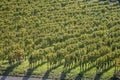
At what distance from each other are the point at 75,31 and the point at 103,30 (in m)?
11.1

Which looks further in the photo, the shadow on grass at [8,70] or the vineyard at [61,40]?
the vineyard at [61,40]

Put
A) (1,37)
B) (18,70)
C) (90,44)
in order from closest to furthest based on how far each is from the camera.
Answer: (18,70) → (90,44) → (1,37)

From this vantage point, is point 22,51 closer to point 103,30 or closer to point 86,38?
point 86,38

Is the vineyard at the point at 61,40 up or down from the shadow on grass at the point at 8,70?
up

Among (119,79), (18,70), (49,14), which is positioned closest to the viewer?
(119,79)

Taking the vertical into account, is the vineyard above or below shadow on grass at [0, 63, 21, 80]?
above

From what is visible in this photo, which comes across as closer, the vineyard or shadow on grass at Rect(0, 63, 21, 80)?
shadow on grass at Rect(0, 63, 21, 80)

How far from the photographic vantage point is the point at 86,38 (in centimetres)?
12875

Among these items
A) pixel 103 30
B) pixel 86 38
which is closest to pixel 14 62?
pixel 86 38

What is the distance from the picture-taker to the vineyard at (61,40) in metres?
109

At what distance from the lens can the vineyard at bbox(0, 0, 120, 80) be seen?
108688 millimetres

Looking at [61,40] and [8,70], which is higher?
[61,40]

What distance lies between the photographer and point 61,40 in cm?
12912

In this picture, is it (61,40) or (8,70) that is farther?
(61,40)
